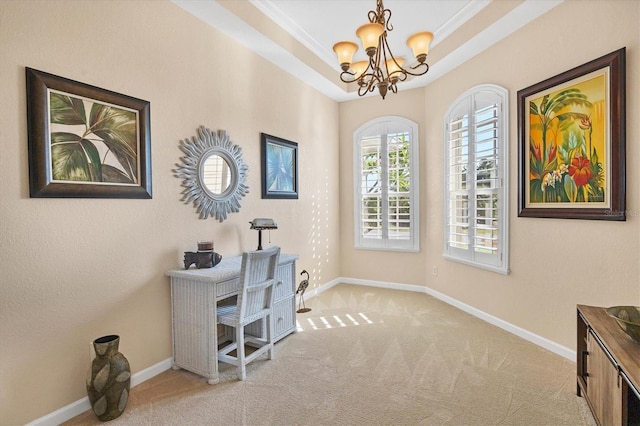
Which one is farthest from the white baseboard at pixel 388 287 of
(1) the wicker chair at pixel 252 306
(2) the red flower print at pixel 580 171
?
(2) the red flower print at pixel 580 171

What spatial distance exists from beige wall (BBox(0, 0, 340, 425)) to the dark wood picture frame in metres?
2.76

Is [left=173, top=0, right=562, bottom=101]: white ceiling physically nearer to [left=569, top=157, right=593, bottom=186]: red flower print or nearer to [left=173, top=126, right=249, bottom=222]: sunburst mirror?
[left=173, top=126, right=249, bottom=222]: sunburst mirror

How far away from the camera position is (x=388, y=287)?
16.7 feet

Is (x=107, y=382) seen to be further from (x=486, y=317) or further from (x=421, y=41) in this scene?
(x=486, y=317)

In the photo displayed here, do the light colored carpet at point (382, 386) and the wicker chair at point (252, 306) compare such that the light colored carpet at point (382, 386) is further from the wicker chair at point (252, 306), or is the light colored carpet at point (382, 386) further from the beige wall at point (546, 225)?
the beige wall at point (546, 225)

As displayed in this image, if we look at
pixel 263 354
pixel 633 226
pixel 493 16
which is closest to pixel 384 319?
pixel 263 354

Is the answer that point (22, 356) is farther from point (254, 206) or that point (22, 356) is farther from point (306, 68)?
point (306, 68)

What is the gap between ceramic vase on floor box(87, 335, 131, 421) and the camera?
2.02 metres

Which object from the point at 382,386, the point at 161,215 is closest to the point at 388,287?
the point at 382,386

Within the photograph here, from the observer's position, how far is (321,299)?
4.57 metres

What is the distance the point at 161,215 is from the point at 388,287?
11.8ft

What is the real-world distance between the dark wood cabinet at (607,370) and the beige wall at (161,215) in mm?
639

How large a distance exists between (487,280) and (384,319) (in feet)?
4.09

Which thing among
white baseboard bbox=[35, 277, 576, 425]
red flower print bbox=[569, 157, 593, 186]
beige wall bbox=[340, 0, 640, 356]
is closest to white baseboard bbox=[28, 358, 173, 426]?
white baseboard bbox=[35, 277, 576, 425]
